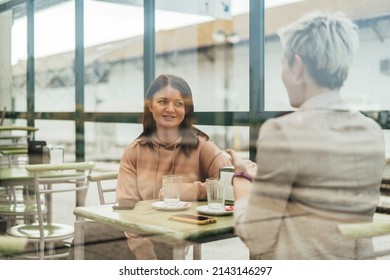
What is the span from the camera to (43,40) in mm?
2535

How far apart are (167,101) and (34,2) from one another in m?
0.89

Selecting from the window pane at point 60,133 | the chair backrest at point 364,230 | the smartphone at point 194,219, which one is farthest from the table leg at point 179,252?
the window pane at point 60,133

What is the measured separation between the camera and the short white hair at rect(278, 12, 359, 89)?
148 cm

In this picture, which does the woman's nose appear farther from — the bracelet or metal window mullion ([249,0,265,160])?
the bracelet

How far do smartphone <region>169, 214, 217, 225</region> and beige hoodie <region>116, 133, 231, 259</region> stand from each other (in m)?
0.34

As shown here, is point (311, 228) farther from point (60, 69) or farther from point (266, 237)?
point (60, 69)

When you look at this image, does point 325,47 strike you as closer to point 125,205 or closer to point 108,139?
point 125,205

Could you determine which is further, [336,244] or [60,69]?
[60,69]

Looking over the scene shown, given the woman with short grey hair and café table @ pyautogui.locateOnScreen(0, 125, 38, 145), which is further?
café table @ pyautogui.locateOnScreen(0, 125, 38, 145)

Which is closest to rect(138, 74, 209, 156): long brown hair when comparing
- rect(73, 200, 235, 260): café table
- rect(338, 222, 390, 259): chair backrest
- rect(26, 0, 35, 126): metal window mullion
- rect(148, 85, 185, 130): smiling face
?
rect(148, 85, 185, 130): smiling face

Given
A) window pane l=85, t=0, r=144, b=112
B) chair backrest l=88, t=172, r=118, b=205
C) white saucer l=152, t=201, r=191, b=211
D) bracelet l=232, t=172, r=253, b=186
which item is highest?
window pane l=85, t=0, r=144, b=112

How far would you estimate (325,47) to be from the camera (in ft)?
4.83

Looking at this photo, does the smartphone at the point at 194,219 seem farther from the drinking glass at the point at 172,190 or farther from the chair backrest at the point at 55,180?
the chair backrest at the point at 55,180
